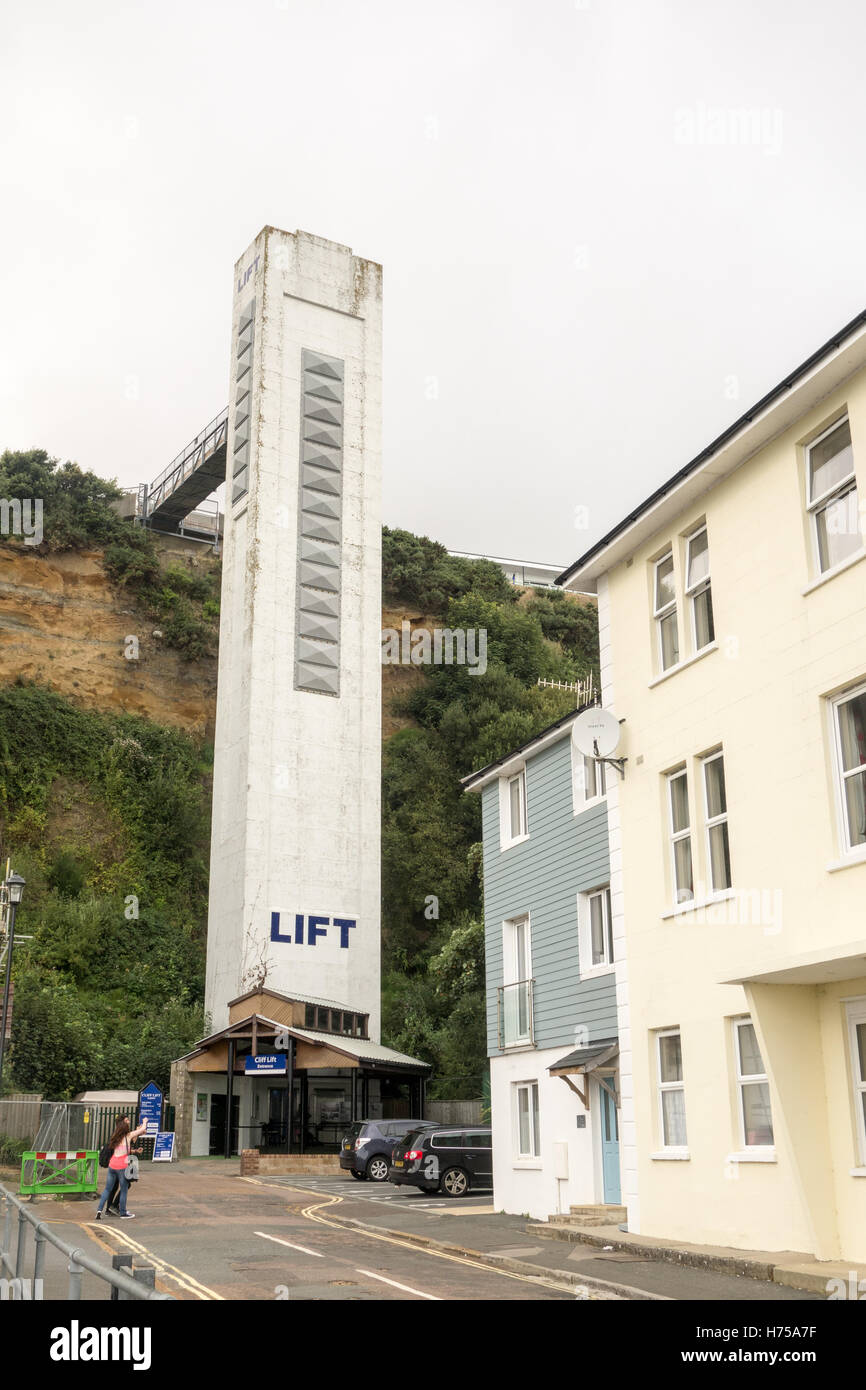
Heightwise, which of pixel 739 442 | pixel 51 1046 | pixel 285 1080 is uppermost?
pixel 739 442

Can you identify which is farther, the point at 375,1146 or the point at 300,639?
the point at 300,639

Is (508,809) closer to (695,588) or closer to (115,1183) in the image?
(695,588)

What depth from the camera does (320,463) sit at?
48156 mm

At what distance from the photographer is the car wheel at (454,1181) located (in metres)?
25.8

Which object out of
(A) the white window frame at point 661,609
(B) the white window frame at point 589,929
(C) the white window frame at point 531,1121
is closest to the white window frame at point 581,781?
(B) the white window frame at point 589,929

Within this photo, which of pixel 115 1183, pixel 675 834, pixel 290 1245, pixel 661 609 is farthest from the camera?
pixel 115 1183

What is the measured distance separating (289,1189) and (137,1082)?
15701 mm

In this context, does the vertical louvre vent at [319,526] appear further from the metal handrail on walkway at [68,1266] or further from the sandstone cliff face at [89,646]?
the metal handrail on walkway at [68,1266]

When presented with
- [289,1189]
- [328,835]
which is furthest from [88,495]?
[289,1189]

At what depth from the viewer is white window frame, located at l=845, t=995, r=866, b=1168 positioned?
12508 millimetres

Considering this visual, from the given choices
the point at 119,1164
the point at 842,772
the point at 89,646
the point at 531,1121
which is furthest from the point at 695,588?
the point at 89,646

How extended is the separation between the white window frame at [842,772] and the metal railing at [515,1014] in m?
9.83

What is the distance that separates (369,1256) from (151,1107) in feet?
73.1

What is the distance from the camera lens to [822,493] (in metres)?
13.9
